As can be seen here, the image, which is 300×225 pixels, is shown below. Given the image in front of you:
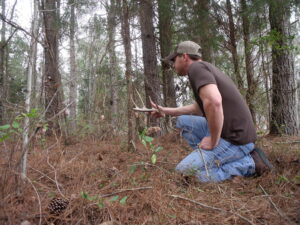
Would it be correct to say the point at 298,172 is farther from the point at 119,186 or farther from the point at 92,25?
the point at 92,25

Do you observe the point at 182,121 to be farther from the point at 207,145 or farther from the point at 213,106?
the point at 213,106

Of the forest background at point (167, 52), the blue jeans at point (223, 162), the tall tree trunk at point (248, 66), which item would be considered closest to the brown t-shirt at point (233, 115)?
the blue jeans at point (223, 162)

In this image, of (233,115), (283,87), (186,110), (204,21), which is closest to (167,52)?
(204,21)

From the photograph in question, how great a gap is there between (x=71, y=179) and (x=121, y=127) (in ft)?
8.93

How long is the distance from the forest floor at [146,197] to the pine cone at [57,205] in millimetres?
20

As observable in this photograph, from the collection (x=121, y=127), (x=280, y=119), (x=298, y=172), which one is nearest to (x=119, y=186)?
(x=298, y=172)

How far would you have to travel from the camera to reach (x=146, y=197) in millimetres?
1777

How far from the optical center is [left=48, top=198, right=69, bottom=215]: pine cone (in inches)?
59.5

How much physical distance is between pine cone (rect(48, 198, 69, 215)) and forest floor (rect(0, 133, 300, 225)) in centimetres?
2

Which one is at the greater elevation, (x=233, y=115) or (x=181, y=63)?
(x=181, y=63)

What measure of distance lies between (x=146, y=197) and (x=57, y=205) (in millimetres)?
630

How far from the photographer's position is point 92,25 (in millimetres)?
6562

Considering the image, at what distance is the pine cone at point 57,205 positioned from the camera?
4.96ft

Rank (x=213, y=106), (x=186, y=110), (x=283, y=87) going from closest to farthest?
(x=213, y=106), (x=186, y=110), (x=283, y=87)
